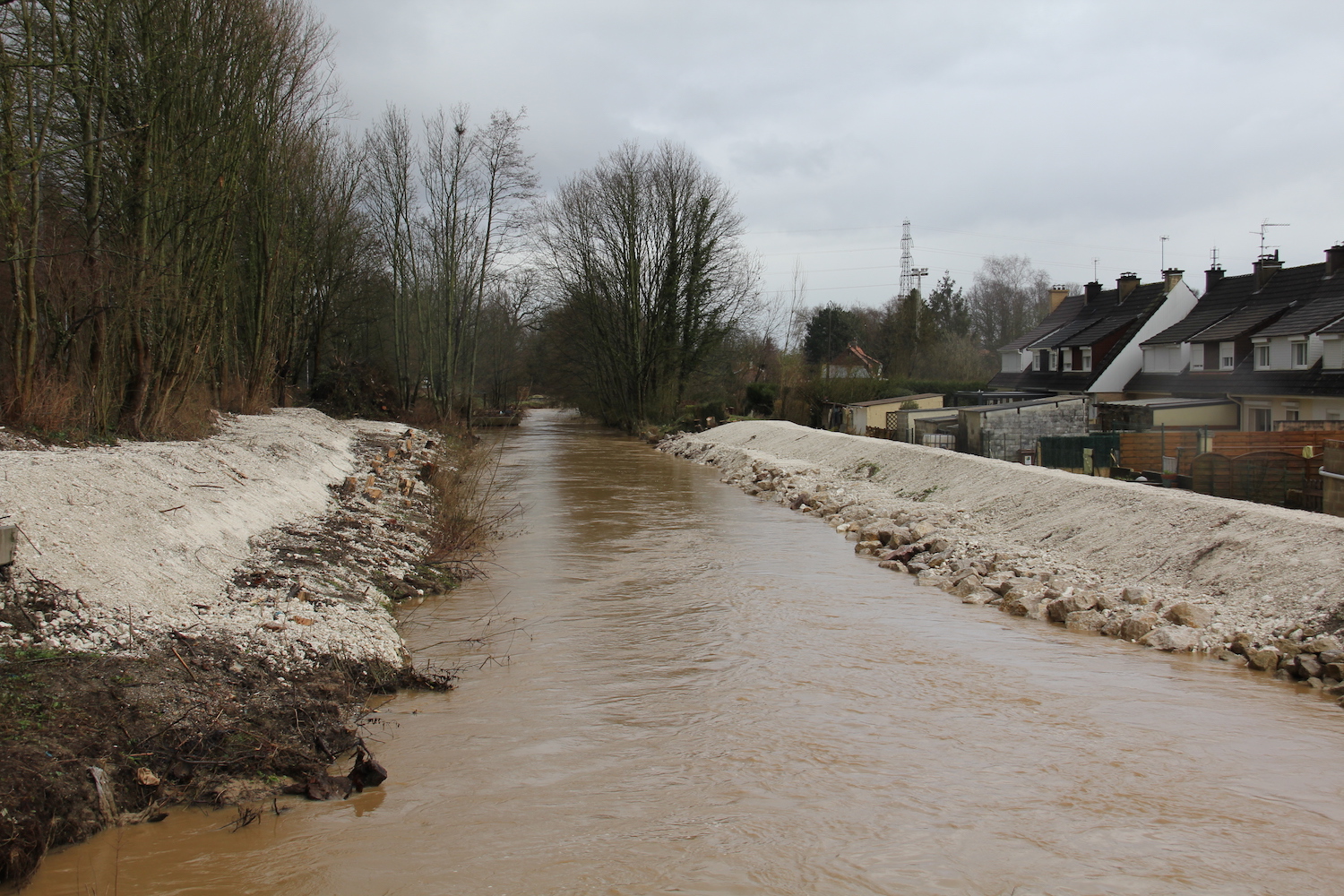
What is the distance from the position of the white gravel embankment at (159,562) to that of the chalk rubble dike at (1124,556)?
7904 millimetres

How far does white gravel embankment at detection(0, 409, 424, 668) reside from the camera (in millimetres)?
6523

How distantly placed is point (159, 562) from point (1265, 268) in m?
37.6

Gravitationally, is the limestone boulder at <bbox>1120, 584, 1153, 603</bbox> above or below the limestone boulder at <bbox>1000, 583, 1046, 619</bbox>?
above

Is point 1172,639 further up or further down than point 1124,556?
further down

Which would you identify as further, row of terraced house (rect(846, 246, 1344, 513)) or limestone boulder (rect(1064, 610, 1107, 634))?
row of terraced house (rect(846, 246, 1344, 513))

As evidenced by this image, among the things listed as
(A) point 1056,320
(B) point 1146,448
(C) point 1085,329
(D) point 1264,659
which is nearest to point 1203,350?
(C) point 1085,329

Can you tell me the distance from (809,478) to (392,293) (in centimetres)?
2128

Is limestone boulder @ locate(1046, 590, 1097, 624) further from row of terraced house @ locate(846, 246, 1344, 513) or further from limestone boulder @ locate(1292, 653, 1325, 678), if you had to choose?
row of terraced house @ locate(846, 246, 1344, 513)

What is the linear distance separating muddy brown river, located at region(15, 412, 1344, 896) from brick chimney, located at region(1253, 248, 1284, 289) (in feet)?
97.8

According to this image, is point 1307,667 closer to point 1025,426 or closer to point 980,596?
point 980,596

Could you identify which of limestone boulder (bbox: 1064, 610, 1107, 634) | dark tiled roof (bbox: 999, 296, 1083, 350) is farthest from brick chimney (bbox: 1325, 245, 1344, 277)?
limestone boulder (bbox: 1064, 610, 1107, 634)

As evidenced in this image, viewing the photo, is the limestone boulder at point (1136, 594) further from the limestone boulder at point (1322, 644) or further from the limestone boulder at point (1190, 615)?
the limestone boulder at point (1322, 644)

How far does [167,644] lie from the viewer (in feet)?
21.2

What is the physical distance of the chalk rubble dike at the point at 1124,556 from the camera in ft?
30.9
